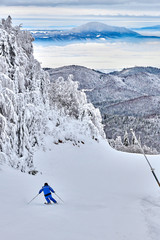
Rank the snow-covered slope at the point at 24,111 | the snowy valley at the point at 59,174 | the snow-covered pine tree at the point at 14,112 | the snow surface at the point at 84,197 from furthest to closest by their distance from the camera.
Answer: the snow-covered slope at the point at 24,111, the snow-covered pine tree at the point at 14,112, the snowy valley at the point at 59,174, the snow surface at the point at 84,197

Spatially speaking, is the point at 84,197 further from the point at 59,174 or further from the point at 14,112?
the point at 59,174

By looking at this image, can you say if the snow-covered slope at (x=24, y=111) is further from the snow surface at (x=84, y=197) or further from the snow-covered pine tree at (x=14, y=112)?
the snow surface at (x=84, y=197)

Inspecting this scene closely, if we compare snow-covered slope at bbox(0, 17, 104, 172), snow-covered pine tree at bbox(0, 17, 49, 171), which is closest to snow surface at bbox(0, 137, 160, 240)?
snow-covered slope at bbox(0, 17, 104, 172)

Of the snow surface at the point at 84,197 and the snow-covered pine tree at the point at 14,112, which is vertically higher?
the snow-covered pine tree at the point at 14,112

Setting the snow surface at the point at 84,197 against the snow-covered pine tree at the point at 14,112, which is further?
the snow-covered pine tree at the point at 14,112

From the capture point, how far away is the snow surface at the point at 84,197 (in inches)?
312

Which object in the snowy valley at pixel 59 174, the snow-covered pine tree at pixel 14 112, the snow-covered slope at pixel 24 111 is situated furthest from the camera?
the snow-covered slope at pixel 24 111

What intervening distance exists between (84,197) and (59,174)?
17.9 feet

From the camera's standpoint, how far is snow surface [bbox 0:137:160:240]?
7.93m

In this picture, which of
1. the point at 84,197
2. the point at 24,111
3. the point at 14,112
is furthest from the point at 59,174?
the point at 14,112

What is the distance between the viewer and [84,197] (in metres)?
13.5

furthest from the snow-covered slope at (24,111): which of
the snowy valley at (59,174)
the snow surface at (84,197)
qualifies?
the snow surface at (84,197)

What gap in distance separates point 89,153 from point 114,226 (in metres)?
14.3

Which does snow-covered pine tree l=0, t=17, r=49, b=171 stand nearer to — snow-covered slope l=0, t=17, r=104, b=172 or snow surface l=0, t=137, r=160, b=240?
snow-covered slope l=0, t=17, r=104, b=172
